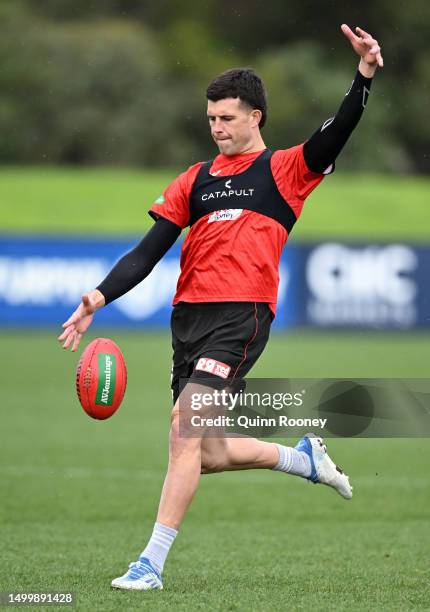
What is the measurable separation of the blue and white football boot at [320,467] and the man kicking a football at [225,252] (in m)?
0.42

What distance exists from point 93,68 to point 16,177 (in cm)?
915

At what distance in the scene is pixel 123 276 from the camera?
5660mm

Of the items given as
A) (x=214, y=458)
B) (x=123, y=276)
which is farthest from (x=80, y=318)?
(x=214, y=458)

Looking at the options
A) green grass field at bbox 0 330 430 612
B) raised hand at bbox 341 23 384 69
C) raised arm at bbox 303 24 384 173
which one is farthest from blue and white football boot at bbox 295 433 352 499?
raised hand at bbox 341 23 384 69

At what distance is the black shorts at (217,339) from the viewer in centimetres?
546

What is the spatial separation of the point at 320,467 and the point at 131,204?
2348cm

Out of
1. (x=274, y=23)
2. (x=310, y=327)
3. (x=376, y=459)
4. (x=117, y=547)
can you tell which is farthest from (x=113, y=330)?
(x=274, y=23)

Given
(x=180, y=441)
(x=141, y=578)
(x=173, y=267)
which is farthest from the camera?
(x=173, y=267)

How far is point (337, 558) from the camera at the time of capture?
6.20 meters

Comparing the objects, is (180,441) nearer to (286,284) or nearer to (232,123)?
(232,123)

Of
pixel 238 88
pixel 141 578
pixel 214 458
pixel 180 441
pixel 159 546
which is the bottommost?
pixel 141 578

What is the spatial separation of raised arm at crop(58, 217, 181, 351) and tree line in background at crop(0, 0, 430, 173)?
29.4 meters

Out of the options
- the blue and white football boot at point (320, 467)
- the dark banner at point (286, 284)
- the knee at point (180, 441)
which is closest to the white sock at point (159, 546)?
the knee at point (180, 441)

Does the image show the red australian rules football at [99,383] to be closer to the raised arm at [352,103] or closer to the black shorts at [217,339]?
the black shorts at [217,339]
